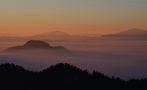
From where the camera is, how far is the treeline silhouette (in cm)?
16125

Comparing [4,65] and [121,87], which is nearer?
[121,87]

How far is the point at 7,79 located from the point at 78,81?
1531 centimetres

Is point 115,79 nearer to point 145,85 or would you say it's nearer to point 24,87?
point 145,85

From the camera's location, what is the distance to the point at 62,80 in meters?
164

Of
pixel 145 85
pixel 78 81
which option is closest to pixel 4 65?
pixel 78 81

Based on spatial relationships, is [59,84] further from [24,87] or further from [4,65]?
[4,65]

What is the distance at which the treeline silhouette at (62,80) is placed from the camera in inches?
6348

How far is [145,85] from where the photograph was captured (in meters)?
162

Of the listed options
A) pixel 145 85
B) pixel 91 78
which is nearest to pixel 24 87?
pixel 91 78

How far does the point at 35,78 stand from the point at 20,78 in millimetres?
3528

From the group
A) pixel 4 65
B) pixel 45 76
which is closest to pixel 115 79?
pixel 45 76

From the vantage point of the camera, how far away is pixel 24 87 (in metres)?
162

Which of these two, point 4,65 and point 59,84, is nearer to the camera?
point 59,84

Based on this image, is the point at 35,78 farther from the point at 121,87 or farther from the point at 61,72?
the point at 121,87
